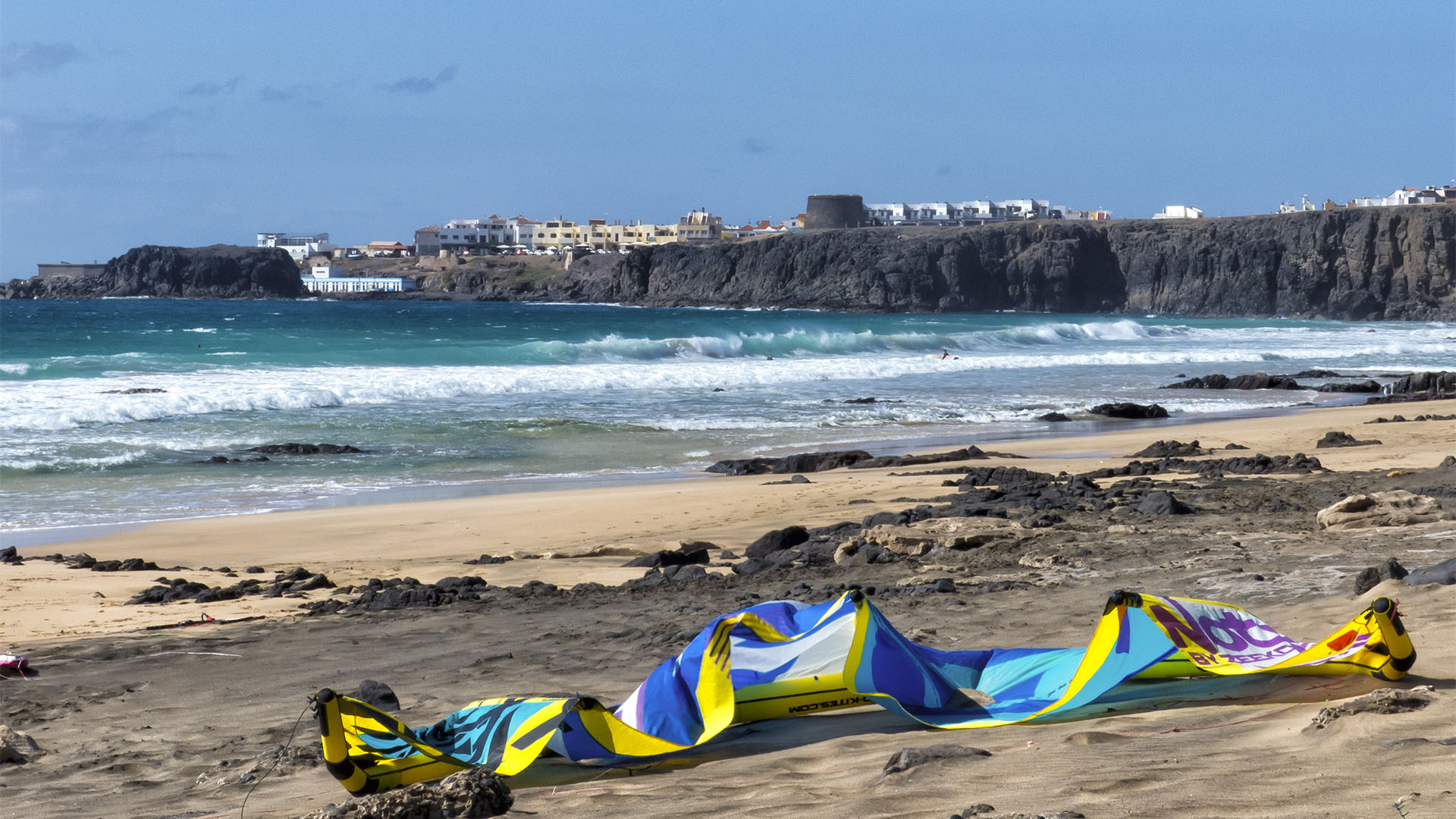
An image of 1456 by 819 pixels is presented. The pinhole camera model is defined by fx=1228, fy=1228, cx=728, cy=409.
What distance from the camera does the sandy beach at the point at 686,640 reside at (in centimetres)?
365

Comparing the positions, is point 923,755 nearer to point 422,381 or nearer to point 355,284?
point 422,381

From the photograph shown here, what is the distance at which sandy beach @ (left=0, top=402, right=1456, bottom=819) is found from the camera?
3654 millimetres

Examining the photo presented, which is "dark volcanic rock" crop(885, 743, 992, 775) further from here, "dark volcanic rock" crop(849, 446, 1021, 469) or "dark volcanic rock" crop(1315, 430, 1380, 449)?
"dark volcanic rock" crop(1315, 430, 1380, 449)

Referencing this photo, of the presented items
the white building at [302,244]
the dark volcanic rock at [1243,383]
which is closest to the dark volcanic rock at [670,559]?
the dark volcanic rock at [1243,383]

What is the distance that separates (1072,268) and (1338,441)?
9400cm

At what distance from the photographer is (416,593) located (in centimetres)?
790

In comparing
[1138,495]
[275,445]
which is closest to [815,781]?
[1138,495]

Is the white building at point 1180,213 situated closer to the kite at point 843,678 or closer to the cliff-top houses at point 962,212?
the cliff-top houses at point 962,212

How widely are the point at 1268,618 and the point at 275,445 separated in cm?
1470

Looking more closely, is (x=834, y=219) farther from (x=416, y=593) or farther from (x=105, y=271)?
(x=416, y=593)

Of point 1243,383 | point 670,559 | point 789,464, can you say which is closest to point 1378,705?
point 670,559

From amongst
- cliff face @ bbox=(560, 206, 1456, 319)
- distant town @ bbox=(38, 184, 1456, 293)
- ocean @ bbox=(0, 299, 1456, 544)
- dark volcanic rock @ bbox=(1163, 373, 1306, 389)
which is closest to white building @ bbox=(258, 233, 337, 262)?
distant town @ bbox=(38, 184, 1456, 293)

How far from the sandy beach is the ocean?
119 inches

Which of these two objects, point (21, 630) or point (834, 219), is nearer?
point (21, 630)
